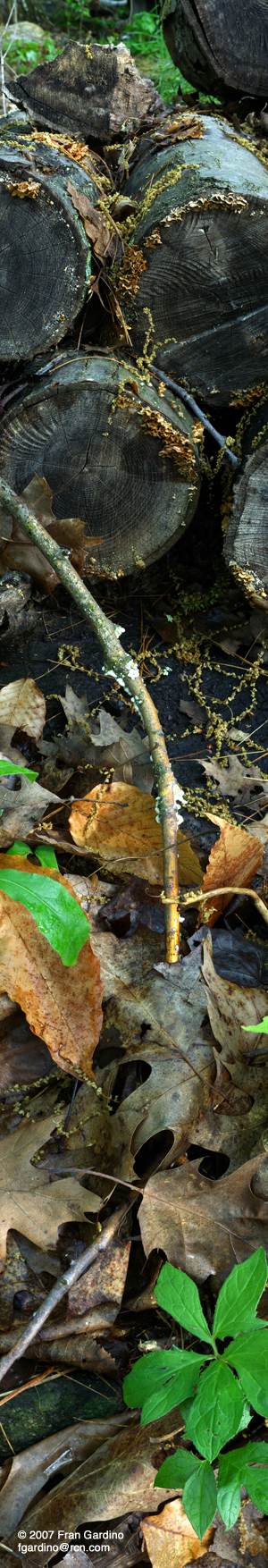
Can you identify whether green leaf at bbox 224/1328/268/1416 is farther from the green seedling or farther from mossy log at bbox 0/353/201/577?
mossy log at bbox 0/353/201/577

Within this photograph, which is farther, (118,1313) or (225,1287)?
(118,1313)

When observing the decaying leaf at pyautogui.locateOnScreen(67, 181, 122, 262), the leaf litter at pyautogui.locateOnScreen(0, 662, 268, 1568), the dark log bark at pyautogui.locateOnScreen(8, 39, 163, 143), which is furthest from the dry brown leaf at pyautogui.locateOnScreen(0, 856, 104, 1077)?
the dark log bark at pyautogui.locateOnScreen(8, 39, 163, 143)

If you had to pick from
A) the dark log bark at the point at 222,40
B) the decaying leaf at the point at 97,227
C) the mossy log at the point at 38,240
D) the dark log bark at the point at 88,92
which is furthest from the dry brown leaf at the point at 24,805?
the dark log bark at the point at 222,40

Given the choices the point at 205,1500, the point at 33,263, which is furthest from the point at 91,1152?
the point at 33,263

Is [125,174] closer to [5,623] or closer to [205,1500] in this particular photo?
[5,623]

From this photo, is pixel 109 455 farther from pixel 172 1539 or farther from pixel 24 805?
pixel 172 1539
